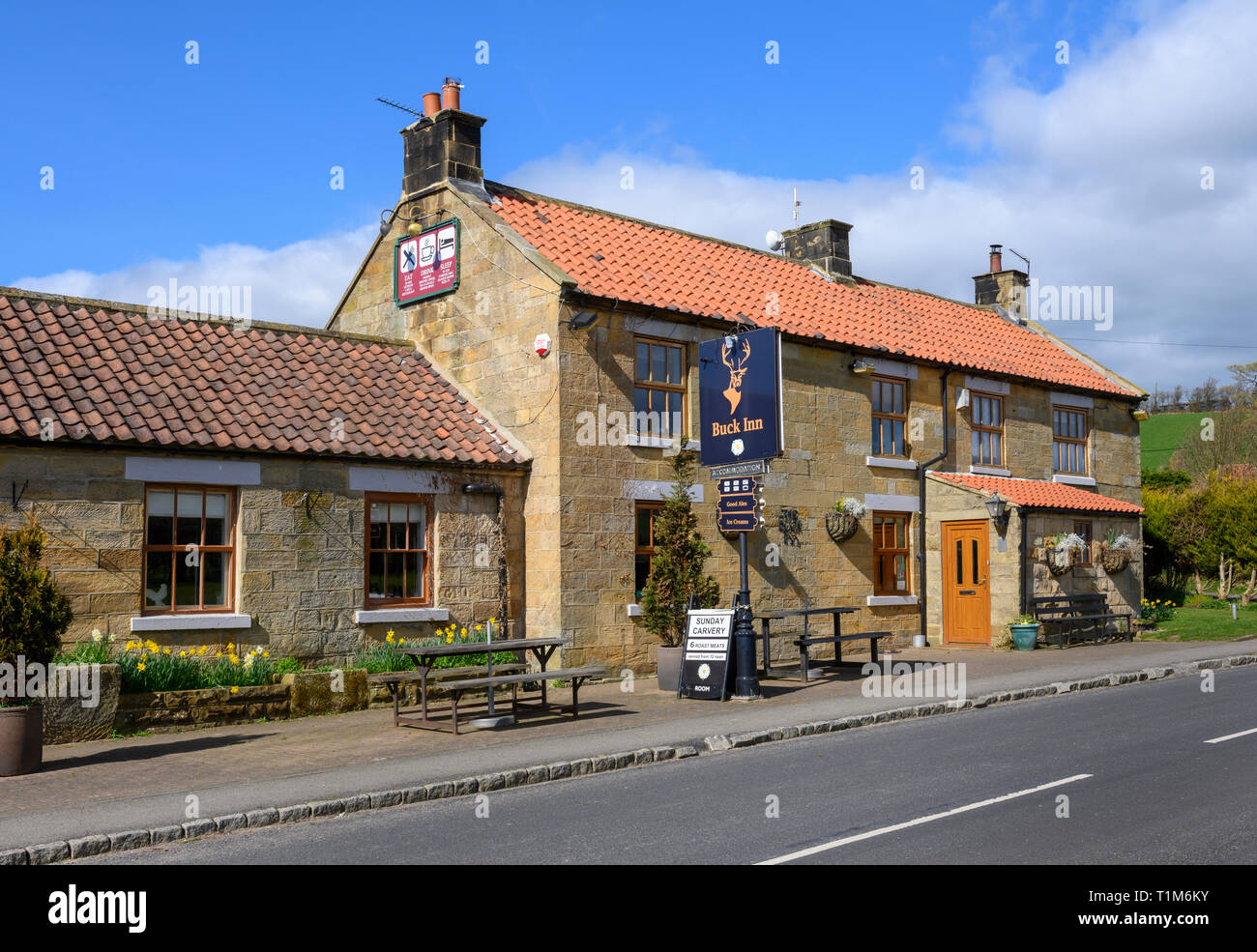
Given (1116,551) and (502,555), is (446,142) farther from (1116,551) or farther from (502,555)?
(1116,551)

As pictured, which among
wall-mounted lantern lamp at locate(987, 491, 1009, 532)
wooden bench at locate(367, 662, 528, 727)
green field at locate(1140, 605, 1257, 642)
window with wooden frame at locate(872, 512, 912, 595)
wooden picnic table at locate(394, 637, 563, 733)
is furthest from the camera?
green field at locate(1140, 605, 1257, 642)

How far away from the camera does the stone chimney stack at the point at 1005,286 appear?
3080cm

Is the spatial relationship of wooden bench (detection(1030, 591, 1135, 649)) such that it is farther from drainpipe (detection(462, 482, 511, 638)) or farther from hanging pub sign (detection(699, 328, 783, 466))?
drainpipe (detection(462, 482, 511, 638))

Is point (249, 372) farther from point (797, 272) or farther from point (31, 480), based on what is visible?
point (797, 272)

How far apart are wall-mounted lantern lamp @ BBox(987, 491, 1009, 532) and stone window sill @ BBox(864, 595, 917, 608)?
2.20 m

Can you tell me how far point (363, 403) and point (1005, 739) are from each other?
10450mm

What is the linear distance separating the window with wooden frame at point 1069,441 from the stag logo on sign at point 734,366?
1286cm

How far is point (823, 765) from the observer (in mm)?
10391

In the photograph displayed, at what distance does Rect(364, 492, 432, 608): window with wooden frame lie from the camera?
15891mm

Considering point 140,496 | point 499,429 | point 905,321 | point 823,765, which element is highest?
point 905,321
